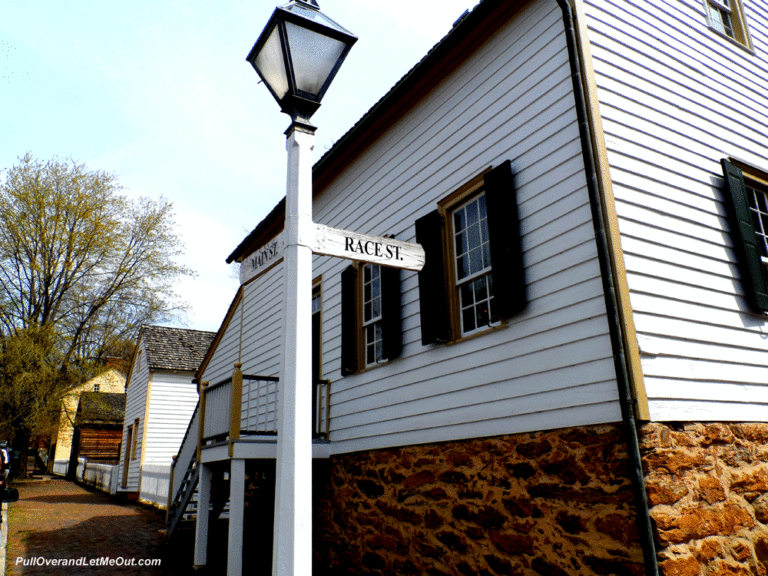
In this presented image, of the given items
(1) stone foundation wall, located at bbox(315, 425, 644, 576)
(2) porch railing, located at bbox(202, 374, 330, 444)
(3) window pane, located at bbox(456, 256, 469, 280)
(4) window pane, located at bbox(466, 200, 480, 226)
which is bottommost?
(1) stone foundation wall, located at bbox(315, 425, 644, 576)

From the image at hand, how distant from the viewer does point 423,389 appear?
23.2 ft

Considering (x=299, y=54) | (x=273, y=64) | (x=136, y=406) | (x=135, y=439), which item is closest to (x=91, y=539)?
(x=273, y=64)

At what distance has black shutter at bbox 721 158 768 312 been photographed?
585 centimetres

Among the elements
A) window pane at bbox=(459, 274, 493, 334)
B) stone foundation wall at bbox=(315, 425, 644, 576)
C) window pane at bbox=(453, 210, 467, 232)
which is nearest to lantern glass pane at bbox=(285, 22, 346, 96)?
stone foundation wall at bbox=(315, 425, 644, 576)

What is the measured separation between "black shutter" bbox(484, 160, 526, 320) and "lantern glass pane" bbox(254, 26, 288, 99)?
3.47 meters

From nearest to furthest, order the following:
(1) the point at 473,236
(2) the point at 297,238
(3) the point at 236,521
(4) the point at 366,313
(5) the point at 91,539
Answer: (2) the point at 297,238 < (1) the point at 473,236 < (3) the point at 236,521 < (4) the point at 366,313 < (5) the point at 91,539

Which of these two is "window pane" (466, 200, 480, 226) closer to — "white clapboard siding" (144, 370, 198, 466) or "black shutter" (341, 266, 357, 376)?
"black shutter" (341, 266, 357, 376)

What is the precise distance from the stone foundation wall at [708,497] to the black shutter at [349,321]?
15.3 ft

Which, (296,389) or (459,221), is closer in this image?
(296,389)

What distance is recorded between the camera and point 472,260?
6805 millimetres

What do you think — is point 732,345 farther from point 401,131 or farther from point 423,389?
point 401,131

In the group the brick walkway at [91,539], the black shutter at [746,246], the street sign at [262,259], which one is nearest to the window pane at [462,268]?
the black shutter at [746,246]

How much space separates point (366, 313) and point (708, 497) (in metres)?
5.09

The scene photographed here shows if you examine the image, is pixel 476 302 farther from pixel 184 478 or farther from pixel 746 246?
pixel 184 478
